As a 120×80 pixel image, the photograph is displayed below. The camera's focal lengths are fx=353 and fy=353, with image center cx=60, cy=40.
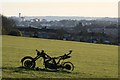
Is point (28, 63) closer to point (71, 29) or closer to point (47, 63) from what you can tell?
point (47, 63)

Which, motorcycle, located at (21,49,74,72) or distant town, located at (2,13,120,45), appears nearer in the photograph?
motorcycle, located at (21,49,74,72)

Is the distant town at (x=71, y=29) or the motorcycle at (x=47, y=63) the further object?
the distant town at (x=71, y=29)

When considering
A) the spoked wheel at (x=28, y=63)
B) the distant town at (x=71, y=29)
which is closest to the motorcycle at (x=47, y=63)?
the spoked wheel at (x=28, y=63)

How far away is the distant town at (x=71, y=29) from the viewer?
6172 cm

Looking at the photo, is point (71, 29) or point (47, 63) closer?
point (47, 63)

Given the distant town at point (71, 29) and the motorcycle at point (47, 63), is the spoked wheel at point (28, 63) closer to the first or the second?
the motorcycle at point (47, 63)

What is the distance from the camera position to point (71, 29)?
6500 centimetres

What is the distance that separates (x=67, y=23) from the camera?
66.8m

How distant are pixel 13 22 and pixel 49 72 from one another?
59.4 metres

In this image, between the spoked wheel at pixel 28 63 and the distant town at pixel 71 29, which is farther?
the distant town at pixel 71 29

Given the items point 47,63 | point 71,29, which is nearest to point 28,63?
point 47,63

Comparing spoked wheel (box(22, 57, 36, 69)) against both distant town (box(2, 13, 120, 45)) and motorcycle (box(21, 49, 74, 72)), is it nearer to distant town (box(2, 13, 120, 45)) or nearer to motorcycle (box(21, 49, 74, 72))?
motorcycle (box(21, 49, 74, 72))

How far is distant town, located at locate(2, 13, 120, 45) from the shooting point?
61719 mm

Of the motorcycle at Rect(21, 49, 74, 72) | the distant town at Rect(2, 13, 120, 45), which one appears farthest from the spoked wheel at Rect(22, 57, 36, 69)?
the distant town at Rect(2, 13, 120, 45)
